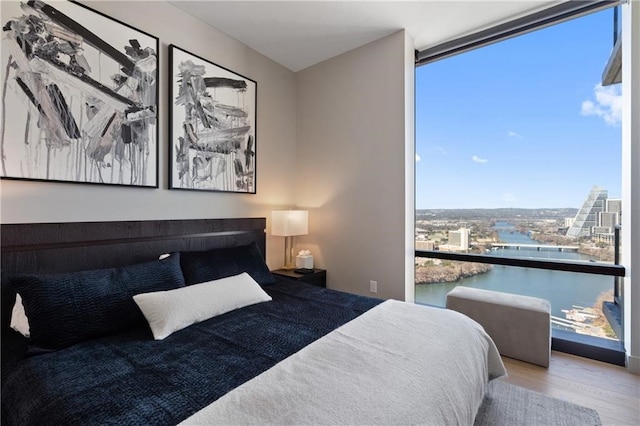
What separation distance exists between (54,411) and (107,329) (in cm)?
61

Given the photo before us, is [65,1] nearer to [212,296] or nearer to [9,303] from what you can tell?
[9,303]

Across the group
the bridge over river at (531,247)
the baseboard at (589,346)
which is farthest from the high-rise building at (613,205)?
the baseboard at (589,346)

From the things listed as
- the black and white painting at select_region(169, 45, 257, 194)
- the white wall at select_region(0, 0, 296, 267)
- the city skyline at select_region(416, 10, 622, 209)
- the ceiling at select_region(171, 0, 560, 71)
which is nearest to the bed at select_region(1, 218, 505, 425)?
the white wall at select_region(0, 0, 296, 267)

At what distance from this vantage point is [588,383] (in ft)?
6.66

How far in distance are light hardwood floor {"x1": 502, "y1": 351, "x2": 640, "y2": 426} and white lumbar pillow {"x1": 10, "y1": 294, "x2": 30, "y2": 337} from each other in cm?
291

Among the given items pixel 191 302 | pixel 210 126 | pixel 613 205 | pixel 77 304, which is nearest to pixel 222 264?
pixel 191 302

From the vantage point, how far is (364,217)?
3.11 meters

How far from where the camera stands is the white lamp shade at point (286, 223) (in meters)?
3.11

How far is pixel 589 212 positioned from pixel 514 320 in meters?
1.10

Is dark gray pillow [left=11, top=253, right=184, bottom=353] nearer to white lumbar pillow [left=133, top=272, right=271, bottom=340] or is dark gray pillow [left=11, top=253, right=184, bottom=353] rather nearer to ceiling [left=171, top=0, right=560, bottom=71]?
white lumbar pillow [left=133, top=272, right=271, bottom=340]

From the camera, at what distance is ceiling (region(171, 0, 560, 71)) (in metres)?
2.46

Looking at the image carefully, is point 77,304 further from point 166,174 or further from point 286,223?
point 286,223

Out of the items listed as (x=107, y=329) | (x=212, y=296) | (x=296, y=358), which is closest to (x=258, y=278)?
(x=212, y=296)

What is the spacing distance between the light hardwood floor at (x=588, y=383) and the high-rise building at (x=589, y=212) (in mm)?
1015
